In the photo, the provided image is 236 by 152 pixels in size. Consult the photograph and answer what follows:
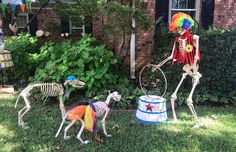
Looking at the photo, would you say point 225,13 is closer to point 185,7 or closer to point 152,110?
point 185,7

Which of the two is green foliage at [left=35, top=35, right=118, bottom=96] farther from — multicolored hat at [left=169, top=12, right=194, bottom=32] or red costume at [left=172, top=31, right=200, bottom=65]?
multicolored hat at [left=169, top=12, right=194, bottom=32]

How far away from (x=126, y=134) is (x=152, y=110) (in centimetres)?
66

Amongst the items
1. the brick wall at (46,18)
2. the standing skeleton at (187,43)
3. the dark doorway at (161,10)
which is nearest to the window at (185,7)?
the dark doorway at (161,10)

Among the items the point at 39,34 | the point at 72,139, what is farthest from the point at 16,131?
the point at 39,34

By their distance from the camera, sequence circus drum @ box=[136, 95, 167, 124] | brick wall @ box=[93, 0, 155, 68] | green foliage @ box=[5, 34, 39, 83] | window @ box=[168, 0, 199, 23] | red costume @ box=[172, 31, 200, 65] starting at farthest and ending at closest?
window @ box=[168, 0, 199, 23] < green foliage @ box=[5, 34, 39, 83] < brick wall @ box=[93, 0, 155, 68] < circus drum @ box=[136, 95, 167, 124] < red costume @ box=[172, 31, 200, 65]

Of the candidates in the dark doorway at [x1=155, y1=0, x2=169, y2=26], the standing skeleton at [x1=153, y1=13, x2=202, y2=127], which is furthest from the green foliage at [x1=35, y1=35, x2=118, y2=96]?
the standing skeleton at [x1=153, y1=13, x2=202, y2=127]

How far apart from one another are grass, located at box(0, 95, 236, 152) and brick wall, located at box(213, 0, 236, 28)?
2684 millimetres

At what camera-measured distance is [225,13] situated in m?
7.04

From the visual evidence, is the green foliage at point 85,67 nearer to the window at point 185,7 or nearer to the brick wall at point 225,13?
the window at point 185,7

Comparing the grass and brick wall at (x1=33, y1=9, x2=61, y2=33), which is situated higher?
brick wall at (x1=33, y1=9, x2=61, y2=33)

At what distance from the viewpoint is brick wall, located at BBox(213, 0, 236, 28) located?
699 centimetres

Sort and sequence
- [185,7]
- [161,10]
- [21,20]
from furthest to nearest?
1. [21,20]
2. [185,7]
3. [161,10]

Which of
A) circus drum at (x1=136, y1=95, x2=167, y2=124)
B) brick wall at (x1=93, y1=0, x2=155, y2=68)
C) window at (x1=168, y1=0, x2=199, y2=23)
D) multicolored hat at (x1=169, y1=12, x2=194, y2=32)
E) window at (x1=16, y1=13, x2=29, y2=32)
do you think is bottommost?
circus drum at (x1=136, y1=95, x2=167, y2=124)

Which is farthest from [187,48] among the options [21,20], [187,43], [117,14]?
[21,20]
